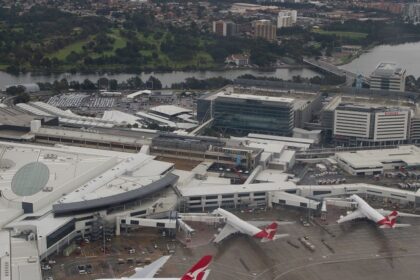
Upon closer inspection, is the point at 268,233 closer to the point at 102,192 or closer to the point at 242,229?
the point at 242,229

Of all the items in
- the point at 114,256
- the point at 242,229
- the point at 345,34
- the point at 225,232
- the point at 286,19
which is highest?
the point at 286,19

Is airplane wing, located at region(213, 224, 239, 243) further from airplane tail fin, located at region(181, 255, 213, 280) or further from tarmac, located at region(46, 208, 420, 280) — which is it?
airplane tail fin, located at region(181, 255, 213, 280)

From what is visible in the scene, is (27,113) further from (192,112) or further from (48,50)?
(48,50)

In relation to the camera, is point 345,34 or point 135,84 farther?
point 345,34

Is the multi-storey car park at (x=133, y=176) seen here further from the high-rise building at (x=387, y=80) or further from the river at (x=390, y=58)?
the river at (x=390, y=58)

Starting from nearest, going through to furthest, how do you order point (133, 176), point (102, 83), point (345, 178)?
point (133, 176) < point (345, 178) < point (102, 83)

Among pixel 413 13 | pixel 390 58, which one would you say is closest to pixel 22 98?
pixel 390 58

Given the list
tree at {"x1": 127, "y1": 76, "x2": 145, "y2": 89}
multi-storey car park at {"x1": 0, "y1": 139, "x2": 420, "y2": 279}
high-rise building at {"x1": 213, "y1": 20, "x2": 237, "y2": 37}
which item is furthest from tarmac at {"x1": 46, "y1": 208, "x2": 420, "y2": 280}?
high-rise building at {"x1": 213, "y1": 20, "x2": 237, "y2": 37}

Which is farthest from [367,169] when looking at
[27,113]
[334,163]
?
[27,113]
